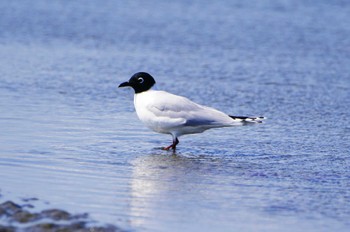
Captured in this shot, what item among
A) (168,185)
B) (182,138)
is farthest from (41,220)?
(182,138)

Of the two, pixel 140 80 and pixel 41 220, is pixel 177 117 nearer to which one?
pixel 140 80

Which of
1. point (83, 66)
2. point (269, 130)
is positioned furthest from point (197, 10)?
point (269, 130)

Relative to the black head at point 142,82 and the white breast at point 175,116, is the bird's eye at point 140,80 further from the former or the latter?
the white breast at point 175,116

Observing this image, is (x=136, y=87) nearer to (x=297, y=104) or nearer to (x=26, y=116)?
(x=26, y=116)

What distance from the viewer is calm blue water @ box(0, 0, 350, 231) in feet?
20.9

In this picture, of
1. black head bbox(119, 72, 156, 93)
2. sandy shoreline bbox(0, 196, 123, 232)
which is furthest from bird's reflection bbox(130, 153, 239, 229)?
black head bbox(119, 72, 156, 93)

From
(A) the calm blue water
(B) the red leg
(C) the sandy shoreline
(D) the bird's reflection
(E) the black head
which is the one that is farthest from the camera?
(E) the black head

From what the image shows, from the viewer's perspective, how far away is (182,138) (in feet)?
31.4

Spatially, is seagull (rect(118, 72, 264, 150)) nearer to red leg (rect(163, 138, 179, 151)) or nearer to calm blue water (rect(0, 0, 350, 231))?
red leg (rect(163, 138, 179, 151))

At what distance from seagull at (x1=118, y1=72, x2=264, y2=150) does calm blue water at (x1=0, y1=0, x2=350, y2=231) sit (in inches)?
9.1

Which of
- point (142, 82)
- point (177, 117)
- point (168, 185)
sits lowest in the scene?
point (168, 185)

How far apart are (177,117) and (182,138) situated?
79 centimetres

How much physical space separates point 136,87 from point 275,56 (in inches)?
270

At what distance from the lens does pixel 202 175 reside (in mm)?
7520
